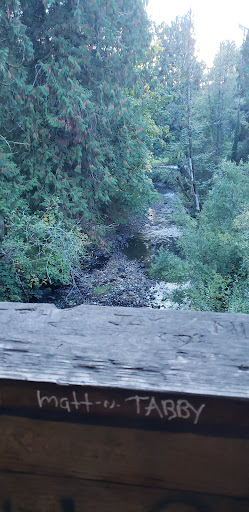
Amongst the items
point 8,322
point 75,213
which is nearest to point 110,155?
point 75,213

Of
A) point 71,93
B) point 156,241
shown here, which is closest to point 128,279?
point 156,241

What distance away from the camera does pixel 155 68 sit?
11.8 meters

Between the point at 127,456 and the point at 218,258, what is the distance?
23.5 feet

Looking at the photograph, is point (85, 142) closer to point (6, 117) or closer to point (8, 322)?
point (6, 117)

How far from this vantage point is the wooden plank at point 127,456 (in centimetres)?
47

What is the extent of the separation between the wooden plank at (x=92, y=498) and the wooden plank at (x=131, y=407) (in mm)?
99

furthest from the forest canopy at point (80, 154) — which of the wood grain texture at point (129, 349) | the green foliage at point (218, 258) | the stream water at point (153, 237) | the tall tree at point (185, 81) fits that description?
the wood grain texture at point (129, 349)

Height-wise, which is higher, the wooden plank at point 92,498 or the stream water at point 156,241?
the wooden plank at point 92,498

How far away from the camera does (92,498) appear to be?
0.51m

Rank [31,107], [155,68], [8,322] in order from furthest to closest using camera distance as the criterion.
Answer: [155,68] < [31,107] < [8,322]

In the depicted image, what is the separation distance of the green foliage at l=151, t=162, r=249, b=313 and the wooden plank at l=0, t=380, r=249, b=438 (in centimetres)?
Answer: 486

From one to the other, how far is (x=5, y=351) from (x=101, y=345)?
15 centimetres

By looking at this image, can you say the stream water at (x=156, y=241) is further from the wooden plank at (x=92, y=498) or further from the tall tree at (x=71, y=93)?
the wooden plank at (x=92, y=498)

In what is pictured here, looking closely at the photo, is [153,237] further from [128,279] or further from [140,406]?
[140,406]
